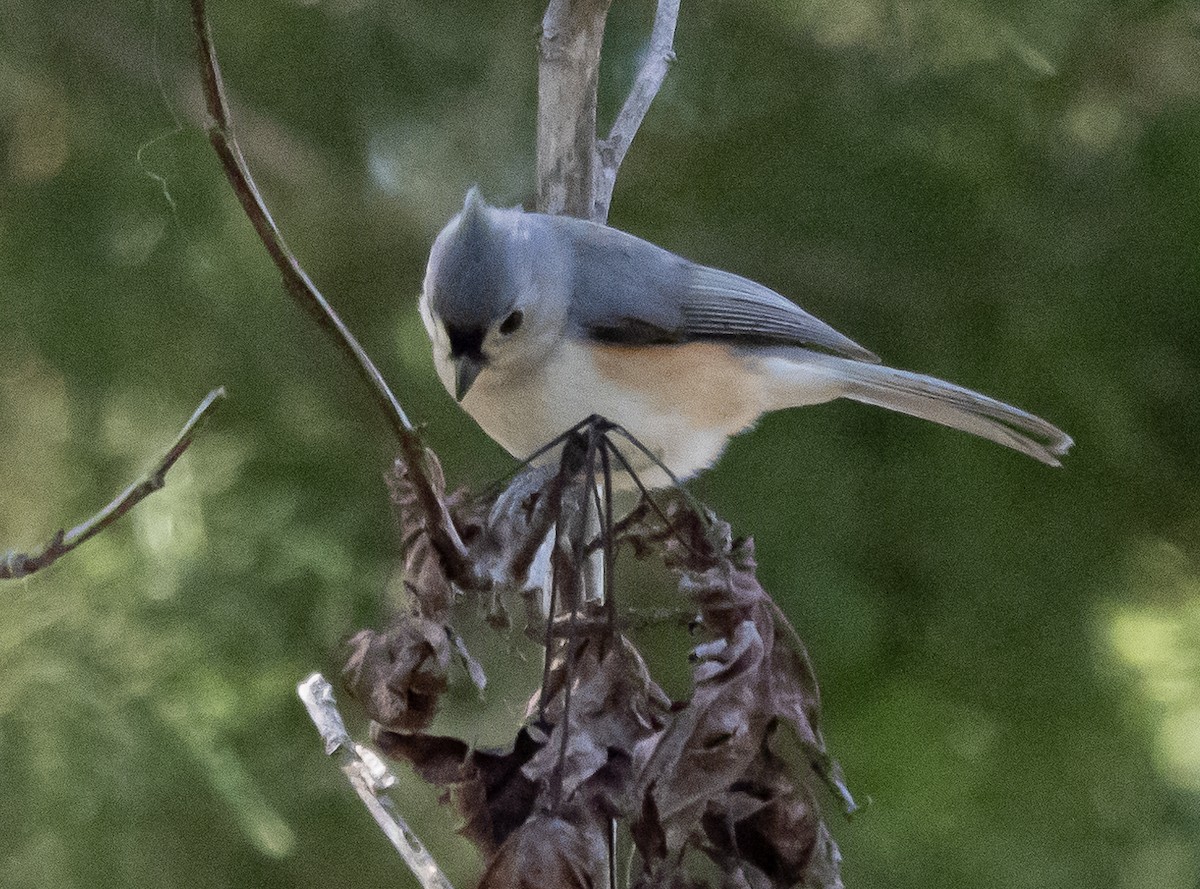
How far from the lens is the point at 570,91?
5.00 feet

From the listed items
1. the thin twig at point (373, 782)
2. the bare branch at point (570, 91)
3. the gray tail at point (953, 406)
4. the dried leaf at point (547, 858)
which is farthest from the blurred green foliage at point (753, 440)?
the dried leaf at point (547, 858)

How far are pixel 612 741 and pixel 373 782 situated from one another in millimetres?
255

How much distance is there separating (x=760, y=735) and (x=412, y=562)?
0.86ft

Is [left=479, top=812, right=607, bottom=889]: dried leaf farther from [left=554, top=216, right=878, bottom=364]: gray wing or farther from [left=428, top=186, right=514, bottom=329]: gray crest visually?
[left=554, top=216, right=878, bottom=364]: gray wing

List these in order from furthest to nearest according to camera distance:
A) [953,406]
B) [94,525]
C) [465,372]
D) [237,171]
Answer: [953,406] → [465,372] → [94,525] → [237,171]

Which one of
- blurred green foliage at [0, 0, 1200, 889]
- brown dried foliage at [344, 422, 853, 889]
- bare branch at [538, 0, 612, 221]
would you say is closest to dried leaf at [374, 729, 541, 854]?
brown dried foliage at [344, 422, 853, 889]

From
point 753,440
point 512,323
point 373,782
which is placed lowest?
point 753,440

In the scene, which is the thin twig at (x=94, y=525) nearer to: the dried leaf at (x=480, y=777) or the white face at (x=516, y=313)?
the dried leaf at (x=480, y=777)

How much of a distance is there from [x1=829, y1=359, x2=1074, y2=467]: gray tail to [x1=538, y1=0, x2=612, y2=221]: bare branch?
1.30 ft

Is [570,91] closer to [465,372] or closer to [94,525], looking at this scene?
[465,372]

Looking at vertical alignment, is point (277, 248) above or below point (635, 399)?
above

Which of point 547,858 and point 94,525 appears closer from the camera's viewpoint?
point 547,858

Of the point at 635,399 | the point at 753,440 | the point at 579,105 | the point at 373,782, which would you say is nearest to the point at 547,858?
the point at 373,782

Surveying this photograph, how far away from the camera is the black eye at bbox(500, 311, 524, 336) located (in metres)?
1.42
